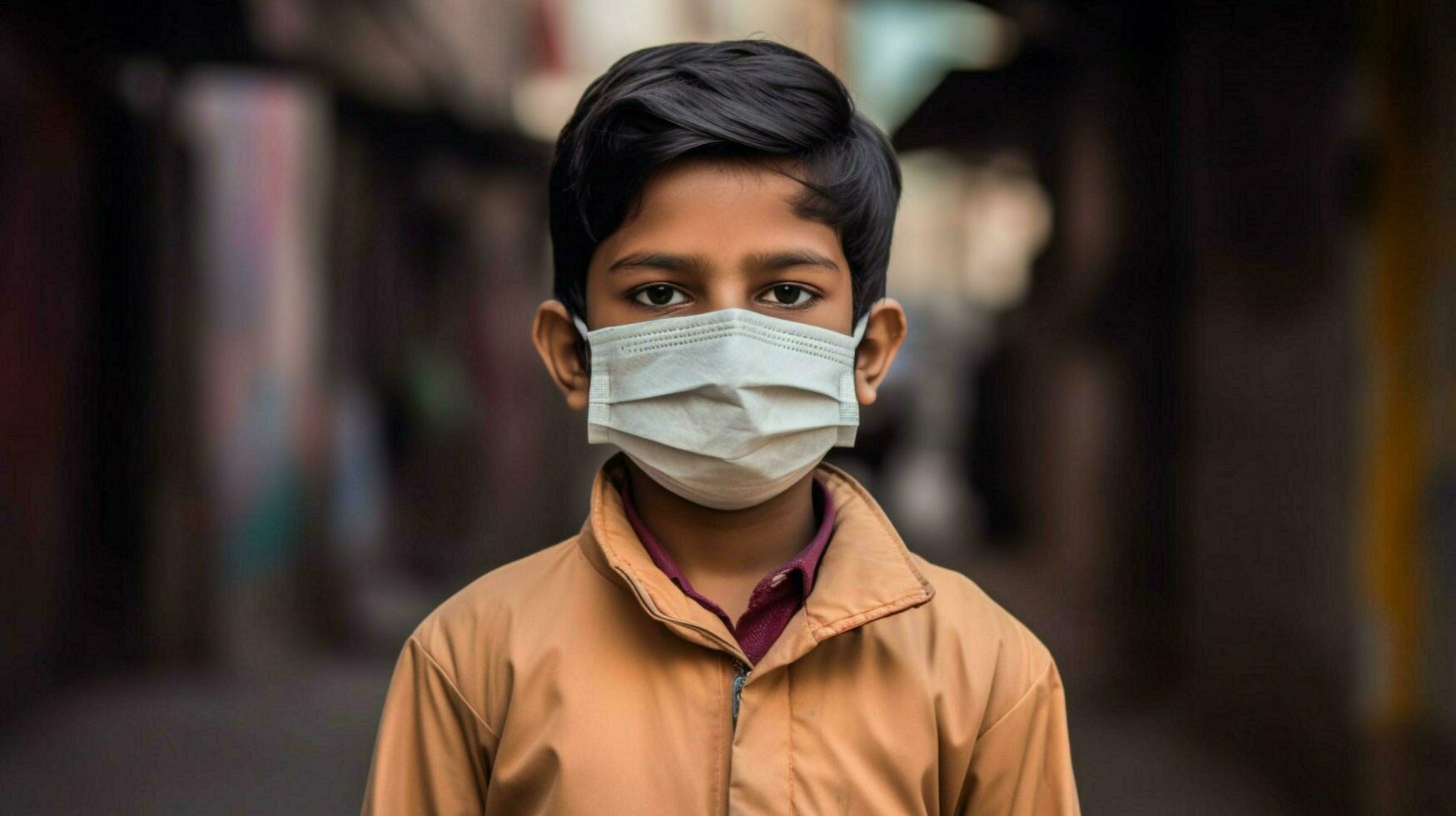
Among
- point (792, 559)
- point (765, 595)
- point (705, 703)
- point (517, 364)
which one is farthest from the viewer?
point (517, 364)

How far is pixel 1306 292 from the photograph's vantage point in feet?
14.8

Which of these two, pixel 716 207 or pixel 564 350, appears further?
pixel 564 350

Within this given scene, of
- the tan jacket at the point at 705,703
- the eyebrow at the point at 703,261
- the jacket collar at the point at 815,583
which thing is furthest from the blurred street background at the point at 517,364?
the tan jacket at the point at 705,703

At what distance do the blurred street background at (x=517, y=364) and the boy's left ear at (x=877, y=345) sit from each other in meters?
1.79

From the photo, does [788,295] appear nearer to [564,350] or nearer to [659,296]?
[659,296]

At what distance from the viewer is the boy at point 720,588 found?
1.51 meters

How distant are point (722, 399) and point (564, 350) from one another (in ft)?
0.99

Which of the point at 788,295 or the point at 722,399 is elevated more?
the point at 788,295

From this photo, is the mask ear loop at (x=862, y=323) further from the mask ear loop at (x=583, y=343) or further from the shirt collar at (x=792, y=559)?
the mask ear loop at (x=583, y=343)

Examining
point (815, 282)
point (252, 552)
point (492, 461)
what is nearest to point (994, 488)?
point (492, 461)

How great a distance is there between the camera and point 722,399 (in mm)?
1617

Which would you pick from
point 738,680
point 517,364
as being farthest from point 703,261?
point 517,364

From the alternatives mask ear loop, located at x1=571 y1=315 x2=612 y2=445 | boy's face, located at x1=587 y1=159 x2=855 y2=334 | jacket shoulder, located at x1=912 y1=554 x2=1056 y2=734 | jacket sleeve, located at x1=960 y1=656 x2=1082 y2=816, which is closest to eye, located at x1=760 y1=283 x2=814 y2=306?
boy's face, located at x1=587 y1=159 x2=855 y2=334

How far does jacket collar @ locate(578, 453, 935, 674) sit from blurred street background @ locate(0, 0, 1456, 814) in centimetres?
206
